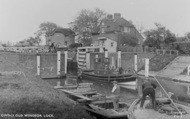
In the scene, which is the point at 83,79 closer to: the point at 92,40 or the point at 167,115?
the point at 92,40

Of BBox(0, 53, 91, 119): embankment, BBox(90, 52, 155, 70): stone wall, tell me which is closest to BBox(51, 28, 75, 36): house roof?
BBox(90, 52, 155, 70): stone wall

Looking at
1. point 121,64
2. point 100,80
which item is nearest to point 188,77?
point 100,80

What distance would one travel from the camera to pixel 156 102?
411 inches

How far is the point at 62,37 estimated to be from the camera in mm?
44406

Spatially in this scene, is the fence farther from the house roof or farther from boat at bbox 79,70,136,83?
boat at bbox 79,70,136,83

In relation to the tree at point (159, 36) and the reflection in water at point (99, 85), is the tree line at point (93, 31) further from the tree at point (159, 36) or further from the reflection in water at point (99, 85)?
the reflection in water at point (99, 85)

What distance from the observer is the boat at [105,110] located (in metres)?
10.5

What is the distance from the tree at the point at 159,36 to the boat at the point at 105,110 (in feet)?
93.0

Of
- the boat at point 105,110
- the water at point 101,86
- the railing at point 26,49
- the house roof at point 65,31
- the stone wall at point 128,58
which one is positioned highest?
the house roof at point 65,31

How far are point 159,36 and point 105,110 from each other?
101 ft

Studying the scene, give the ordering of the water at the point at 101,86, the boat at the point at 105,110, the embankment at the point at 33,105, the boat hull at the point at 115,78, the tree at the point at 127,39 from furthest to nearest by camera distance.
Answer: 1. the tree at the point at 127,39
2. the boat hull at the point at 115,78
3. the water at the point at 101,86
4. the boat at the point at 105,110
5. the embankment at the point at 33,105

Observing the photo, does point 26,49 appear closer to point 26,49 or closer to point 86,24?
point 26,49

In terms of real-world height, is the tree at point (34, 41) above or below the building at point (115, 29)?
below

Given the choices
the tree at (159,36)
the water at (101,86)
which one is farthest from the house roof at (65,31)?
the tree at (159,36)
